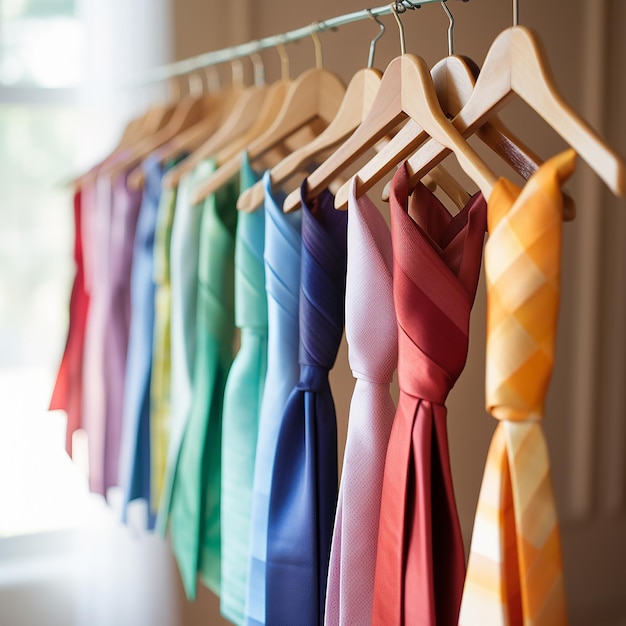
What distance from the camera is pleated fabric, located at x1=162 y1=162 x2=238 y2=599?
0.79 m

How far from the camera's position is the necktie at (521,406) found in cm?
43

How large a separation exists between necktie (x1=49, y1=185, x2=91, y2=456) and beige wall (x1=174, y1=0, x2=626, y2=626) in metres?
0.45

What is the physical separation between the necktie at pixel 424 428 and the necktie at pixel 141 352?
454mm

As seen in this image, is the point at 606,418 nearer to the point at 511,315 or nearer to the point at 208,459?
the point at 208,459

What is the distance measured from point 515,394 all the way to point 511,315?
0.05 metres

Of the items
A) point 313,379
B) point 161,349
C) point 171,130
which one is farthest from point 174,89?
point 313,379

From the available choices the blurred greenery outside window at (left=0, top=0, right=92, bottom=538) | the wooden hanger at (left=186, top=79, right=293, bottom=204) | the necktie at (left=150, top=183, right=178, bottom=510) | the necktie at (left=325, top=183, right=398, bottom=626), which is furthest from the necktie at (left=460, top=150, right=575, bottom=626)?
the blurred greenery outside window at (left=0, top=0, right=92, bottom=538)

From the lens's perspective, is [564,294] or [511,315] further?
[564,294]

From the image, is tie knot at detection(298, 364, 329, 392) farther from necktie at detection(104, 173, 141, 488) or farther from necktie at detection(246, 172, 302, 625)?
necktie at detection(104, 173, 141, 488)

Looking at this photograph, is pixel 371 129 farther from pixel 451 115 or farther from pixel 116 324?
pixel 116 324

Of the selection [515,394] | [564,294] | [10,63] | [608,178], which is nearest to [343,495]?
[515,394]

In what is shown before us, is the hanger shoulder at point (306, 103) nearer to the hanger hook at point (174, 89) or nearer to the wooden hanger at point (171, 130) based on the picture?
the wooden hanger at point (171, 130)

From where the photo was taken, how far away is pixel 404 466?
0.52 meters

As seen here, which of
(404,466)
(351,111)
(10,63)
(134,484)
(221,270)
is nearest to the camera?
(404,466)
